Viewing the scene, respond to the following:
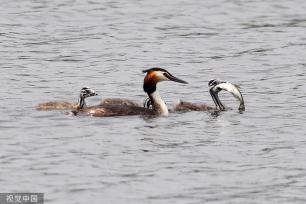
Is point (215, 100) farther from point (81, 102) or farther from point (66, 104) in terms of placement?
point (66, 104)

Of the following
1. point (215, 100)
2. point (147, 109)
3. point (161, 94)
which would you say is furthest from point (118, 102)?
point (161, 94)

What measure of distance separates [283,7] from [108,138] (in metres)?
21.2

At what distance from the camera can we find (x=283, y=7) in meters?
42.3

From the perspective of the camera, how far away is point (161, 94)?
28.4 meters

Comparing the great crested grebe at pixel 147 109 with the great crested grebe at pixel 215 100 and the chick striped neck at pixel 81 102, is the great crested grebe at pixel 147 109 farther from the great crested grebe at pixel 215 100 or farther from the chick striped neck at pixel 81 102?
the chick striped neck at pixel 81 102

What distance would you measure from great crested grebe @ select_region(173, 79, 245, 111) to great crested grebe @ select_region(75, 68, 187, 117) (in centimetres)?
42

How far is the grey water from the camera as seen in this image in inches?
732

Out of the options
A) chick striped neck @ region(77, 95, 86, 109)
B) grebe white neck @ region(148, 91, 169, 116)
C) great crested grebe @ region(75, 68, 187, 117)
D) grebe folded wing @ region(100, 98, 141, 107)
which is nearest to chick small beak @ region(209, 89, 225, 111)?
great crested grebe @ region(75, 68, 187, 117)

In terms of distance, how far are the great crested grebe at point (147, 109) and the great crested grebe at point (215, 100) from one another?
0.42 m

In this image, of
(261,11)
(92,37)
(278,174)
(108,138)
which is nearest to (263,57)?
(92,37)

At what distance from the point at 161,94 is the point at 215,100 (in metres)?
2.26

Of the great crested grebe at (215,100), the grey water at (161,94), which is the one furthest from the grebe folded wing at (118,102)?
the grey water at (161,94)

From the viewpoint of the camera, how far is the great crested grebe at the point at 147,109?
80.2 ft

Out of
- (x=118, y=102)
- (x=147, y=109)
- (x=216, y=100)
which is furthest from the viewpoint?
(x=216, y=100)
